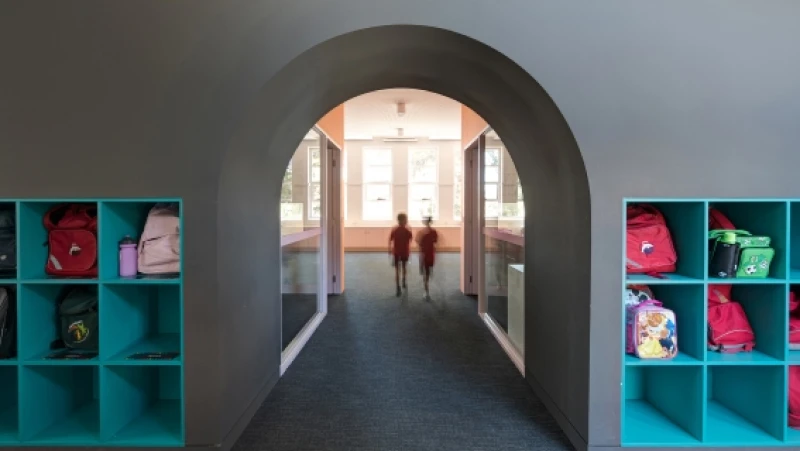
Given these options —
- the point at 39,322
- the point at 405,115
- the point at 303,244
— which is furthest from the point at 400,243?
the point at 39,322

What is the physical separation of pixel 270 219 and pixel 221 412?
146 centimetres

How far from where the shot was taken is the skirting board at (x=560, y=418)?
99.7 inches

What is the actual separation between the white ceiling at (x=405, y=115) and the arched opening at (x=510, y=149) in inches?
183

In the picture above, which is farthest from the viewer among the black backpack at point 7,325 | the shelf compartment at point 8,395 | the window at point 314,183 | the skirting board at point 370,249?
the skirting board at point 370,249

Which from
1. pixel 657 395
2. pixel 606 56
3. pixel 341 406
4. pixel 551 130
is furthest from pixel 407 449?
pixel 606 56

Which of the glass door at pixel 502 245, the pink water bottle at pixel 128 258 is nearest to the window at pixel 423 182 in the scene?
the glass door at pixel 502 245

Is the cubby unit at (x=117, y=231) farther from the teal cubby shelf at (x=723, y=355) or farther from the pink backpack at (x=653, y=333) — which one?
the teal cubby shelf at (x=723, y=355)

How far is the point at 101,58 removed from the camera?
8.11ft

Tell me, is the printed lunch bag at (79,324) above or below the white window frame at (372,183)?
below

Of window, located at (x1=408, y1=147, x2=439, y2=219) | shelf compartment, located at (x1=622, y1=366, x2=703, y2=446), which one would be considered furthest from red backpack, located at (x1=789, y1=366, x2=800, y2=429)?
window, located at (x1=408, y1=147, x2=439, y2=219)

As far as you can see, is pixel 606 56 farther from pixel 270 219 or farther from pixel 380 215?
pixel 380 215

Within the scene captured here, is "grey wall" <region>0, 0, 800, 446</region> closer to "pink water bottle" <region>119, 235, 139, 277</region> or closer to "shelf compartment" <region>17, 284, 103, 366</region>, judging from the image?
"pink water bottle" <region>119, 235, 139, 277</region>

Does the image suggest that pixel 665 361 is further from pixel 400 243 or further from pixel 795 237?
pixel 400 243

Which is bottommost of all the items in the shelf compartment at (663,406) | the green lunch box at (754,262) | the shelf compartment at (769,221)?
the shelf compartment at (663,406)
